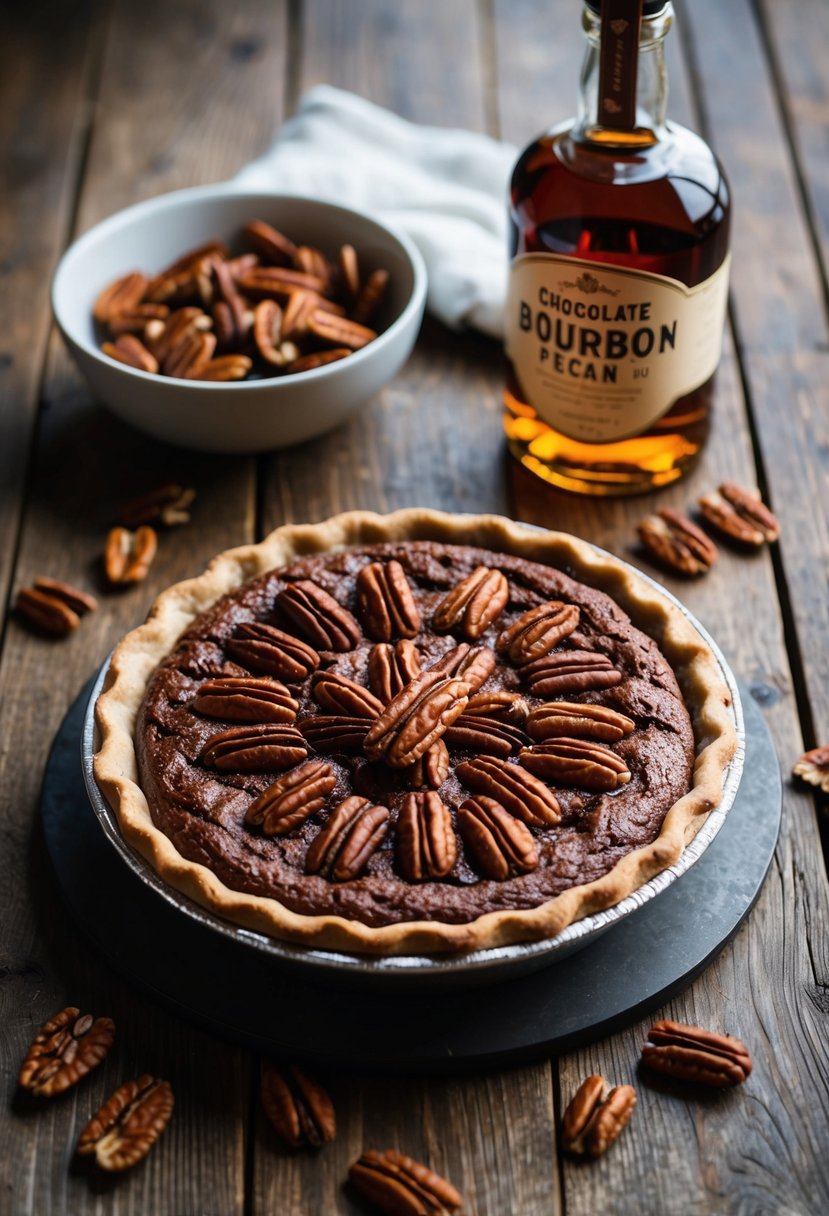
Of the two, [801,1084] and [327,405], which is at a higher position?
[327,405]

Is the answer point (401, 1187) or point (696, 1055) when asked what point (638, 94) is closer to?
point (696, 1055)

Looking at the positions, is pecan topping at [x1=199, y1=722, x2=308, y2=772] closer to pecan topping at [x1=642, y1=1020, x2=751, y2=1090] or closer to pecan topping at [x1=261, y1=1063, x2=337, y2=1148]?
pecan topping at [x1=261, y1=1063, x2=337, y2=1148]

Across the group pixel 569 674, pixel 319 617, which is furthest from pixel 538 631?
pixel 319 617

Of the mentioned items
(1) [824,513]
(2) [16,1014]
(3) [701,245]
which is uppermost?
(3) [701,245]

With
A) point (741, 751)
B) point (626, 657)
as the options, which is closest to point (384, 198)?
point (626, 657)

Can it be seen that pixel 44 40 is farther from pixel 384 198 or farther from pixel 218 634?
pixel 218 634

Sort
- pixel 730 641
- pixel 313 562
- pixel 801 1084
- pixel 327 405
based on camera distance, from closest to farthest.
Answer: pixel 801 1084, pixel 313 562, pixel 730 641, pixel 327 405

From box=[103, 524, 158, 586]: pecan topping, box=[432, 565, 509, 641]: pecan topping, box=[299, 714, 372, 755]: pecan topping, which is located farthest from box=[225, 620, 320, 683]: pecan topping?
box=[103, 524, 158, 586]: pecan topping
